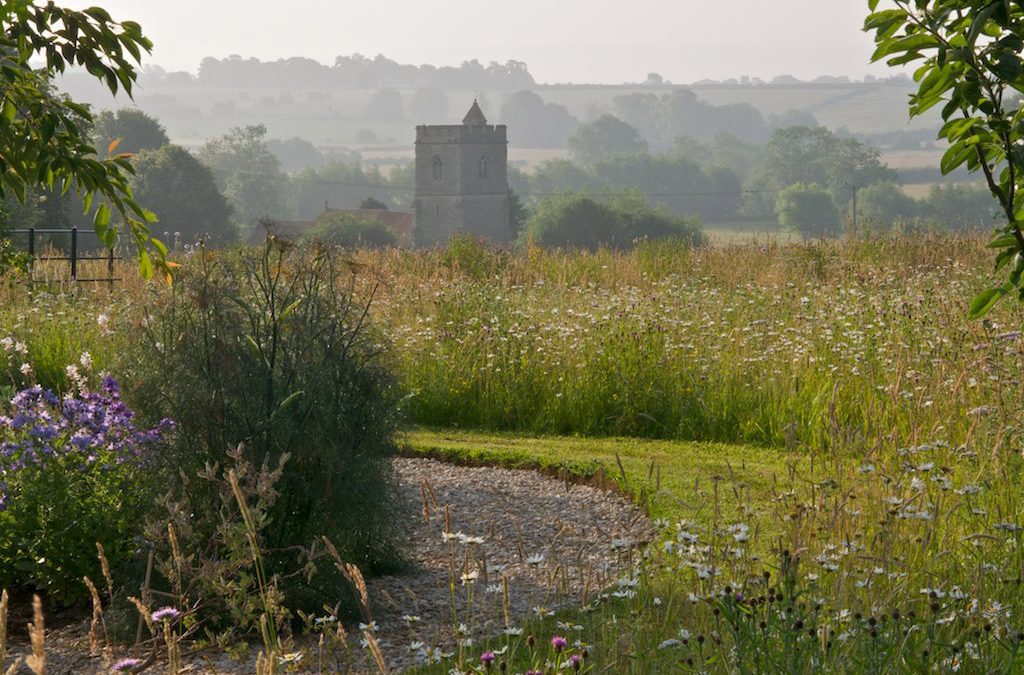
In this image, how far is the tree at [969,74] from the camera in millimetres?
2650

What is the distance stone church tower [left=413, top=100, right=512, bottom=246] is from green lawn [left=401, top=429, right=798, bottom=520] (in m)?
76.9

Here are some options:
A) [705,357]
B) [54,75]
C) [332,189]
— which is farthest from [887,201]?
[54,75]

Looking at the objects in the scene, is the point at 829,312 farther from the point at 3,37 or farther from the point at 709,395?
the point at 3,37

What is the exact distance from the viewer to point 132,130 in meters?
60.9

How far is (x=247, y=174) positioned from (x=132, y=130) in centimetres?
4300

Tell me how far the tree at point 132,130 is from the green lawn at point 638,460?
54.8m

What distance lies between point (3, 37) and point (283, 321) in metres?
1.63

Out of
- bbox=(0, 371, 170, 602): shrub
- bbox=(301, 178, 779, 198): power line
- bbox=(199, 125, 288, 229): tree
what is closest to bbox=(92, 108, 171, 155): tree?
bbox=(199, 125, 288, 229): tree

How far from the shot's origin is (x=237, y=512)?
4336 millimetres

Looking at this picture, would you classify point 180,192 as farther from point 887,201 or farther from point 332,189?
point 332,189

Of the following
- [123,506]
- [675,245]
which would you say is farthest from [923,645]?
[675,245]

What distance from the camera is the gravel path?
3.83 m

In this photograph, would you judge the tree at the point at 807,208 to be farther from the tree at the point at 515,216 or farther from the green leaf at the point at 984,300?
the green leaf at the point at 984,300

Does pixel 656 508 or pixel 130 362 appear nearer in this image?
pixel 130 362
